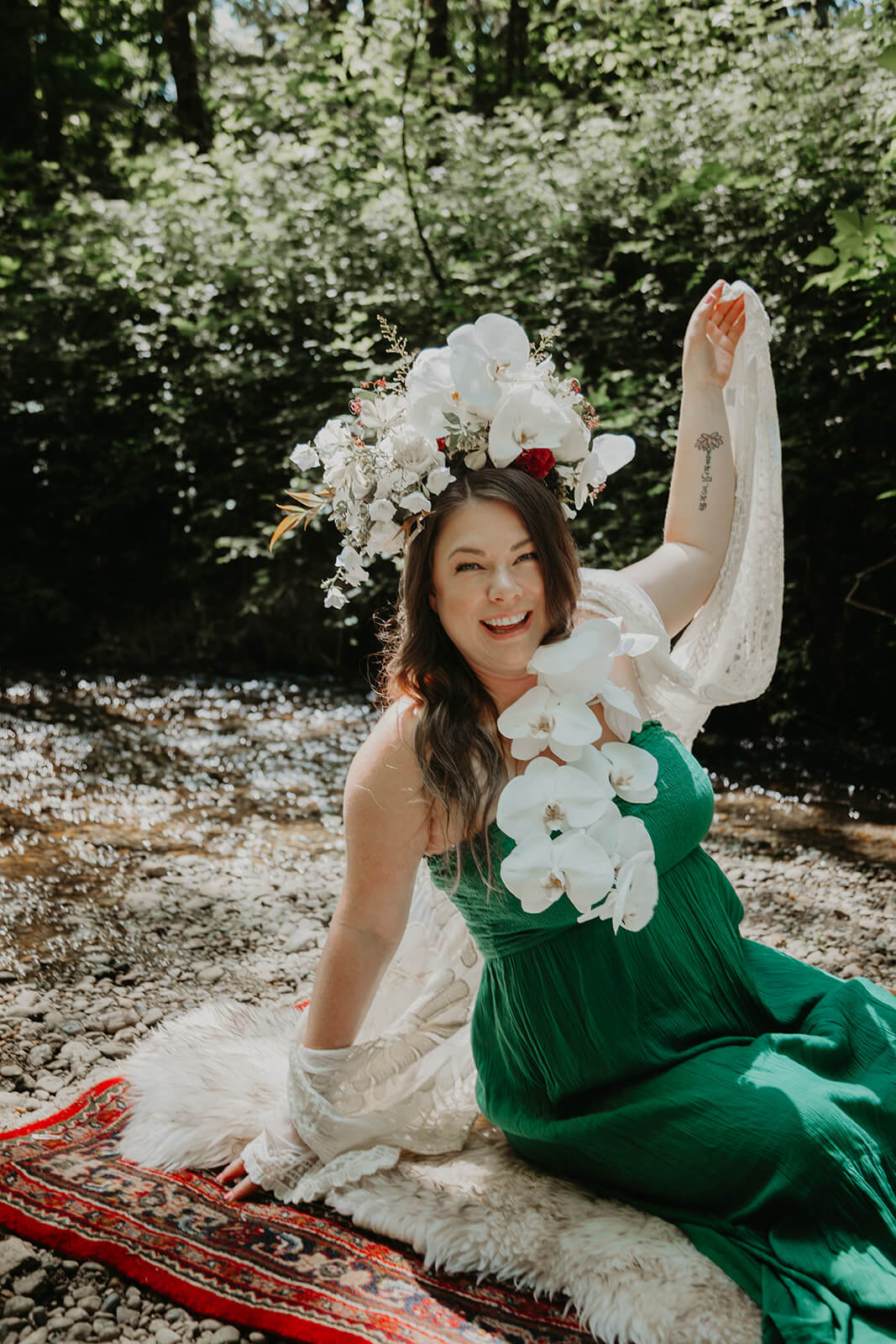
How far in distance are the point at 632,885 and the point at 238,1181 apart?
1.09 metres

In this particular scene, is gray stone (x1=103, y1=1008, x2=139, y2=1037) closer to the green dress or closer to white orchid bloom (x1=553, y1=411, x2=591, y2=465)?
the green dress

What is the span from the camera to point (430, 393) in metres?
2.13

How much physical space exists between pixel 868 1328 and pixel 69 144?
1600 centimetres

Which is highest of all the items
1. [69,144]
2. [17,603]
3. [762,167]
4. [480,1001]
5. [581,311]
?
[69,144]

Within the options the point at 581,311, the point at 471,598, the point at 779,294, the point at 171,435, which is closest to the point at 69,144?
the point at 171,435

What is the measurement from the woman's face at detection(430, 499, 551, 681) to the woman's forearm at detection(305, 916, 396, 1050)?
0.62 metres

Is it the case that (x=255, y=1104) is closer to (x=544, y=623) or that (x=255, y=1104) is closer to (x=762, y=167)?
(x=544, y=623)

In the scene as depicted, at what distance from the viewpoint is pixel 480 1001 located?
2406mm

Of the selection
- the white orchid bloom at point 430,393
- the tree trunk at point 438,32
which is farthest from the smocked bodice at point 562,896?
the tree trunk at point 438,32

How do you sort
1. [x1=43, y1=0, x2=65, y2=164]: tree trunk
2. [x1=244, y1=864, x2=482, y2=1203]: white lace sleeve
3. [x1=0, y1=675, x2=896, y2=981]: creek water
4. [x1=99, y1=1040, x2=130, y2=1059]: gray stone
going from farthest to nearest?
[x1=43, y1=0, x2=65, y2=164]: tree trunk → [x1=0, y1=675, x2=896, y2=981]: creek water → [x1=99, y1=1040, x2=130, y2=1059]: gray stone → [x1=244, y1=864, x2=482, y2=1203]: white lace sleeve

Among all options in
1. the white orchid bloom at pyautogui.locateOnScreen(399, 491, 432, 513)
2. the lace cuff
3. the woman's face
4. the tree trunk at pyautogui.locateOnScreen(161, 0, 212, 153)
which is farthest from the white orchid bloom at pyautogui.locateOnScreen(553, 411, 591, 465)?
the tree trunk at pyautogui.locateOnScreen(161, 0, 212, 153)

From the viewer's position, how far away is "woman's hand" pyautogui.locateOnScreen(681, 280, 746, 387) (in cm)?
283

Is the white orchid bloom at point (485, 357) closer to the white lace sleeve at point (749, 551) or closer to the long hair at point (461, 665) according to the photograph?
the long hair at point (461, 665)

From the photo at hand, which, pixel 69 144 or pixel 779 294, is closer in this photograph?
pixel 779 294
